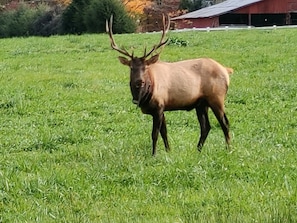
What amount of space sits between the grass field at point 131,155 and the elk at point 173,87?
45 cm

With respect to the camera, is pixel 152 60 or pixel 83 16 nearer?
pixel 152 60

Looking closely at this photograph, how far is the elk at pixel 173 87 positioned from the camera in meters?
8.97

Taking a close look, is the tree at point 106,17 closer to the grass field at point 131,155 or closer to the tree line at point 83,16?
the tree line at point 83,16

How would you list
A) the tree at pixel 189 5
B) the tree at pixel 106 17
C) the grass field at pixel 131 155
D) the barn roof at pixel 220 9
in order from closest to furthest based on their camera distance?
the grass field at pixel 131 155 < the tree at pixel 106 17 < the barn roof at pixel 220 9 < the tree at pixel 189 5

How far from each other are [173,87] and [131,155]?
3.62 feet

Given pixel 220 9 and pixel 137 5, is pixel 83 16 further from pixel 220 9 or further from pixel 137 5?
pixel 137 5

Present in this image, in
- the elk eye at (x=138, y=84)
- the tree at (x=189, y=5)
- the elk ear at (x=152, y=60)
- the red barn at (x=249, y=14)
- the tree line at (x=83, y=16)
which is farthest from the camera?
the tree at (x=189, y=5)

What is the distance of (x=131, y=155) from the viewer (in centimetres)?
912

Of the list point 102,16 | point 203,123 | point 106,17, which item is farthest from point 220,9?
point 203,123

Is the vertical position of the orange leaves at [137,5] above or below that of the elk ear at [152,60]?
below

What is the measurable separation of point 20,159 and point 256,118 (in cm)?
464

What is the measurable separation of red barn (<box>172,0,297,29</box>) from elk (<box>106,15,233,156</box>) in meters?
45.8

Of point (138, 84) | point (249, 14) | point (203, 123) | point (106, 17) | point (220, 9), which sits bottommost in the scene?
point (249, 14)

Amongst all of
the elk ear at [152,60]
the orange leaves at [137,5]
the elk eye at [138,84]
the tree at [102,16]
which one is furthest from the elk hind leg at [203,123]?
→ the orange leaves at [137,5]
